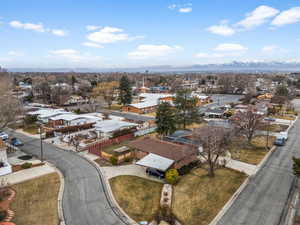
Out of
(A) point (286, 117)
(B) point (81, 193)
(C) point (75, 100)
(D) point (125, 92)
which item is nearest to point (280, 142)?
(A) point (286, 117)

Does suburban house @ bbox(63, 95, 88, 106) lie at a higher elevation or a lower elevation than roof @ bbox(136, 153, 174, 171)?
higher

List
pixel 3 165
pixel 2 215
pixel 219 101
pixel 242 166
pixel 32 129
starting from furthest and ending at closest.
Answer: pixel 219 101 < pixel 32 129 < pixel 242 166 < pixel 3 165 < pixel 2 215

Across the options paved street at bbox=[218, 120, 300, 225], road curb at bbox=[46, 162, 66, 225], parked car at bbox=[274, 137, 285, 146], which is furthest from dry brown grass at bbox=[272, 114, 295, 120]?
road curb at bbox=[46, 162, 66, 225]

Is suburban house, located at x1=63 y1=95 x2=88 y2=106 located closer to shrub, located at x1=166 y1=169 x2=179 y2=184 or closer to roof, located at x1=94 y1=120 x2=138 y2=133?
roof, located at x1=94 y1=120 x2=138 y2=133

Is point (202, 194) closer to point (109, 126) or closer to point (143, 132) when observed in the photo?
point (143, 132)

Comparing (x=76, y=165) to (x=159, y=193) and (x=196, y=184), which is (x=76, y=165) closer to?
(x=159, y=193)

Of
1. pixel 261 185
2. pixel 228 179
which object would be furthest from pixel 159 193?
pixel 261 185

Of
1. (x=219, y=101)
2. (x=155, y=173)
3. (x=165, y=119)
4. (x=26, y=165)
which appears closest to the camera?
(x=155, y=173)
